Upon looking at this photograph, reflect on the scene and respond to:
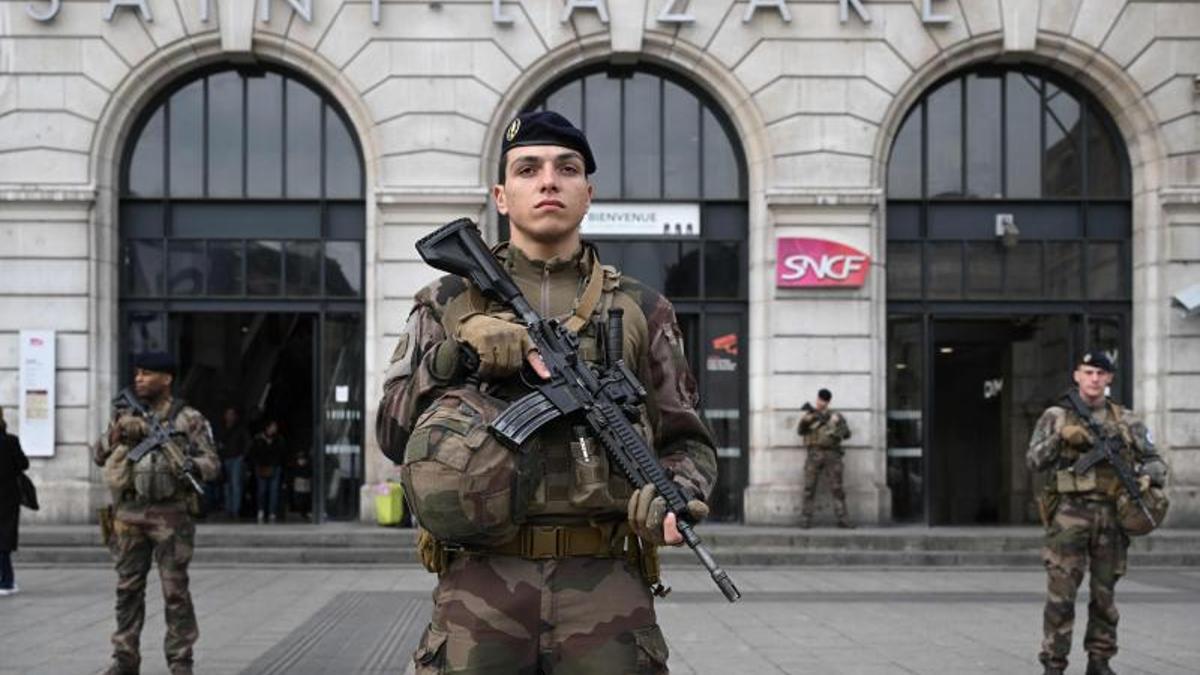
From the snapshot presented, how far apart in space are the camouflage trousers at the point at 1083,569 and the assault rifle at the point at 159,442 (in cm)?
566

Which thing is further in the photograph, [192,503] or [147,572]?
[192,503]

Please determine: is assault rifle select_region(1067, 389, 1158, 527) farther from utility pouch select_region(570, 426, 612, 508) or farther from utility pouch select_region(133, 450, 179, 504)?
utility pouch select_region(570, 426, 612, 508)

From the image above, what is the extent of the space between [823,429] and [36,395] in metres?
10.9

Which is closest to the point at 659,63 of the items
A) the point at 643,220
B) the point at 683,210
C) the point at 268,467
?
the point at 683,210

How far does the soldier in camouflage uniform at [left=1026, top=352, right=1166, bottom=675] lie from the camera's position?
8.93 metres

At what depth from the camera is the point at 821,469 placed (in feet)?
62.7

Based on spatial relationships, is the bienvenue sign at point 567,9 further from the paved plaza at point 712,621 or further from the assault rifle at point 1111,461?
the assault rifle at point 1111,461

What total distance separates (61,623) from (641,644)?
371 inches

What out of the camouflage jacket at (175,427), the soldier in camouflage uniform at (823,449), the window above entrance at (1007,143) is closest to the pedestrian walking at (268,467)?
the soldier in camouflage uniform at (823,449)

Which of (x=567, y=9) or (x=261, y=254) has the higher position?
(x=567, y=9)

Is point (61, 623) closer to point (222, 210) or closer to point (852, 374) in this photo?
point (222, 210)

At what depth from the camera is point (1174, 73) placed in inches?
777

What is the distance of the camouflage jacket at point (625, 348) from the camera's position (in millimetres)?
3762

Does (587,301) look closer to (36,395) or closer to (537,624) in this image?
(537,624)
